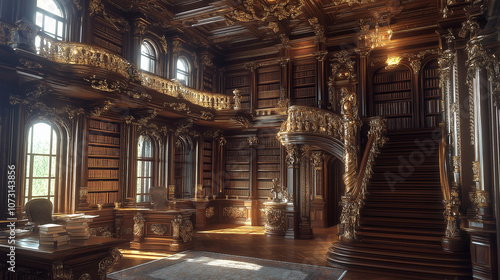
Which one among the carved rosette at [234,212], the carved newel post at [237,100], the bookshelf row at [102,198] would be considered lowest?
the carved rosette at [234,212]

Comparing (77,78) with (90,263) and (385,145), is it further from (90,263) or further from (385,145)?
(385,145)

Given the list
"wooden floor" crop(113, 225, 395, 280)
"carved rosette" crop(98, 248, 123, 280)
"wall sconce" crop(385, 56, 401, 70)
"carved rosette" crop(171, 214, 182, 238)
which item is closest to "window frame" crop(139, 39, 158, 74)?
"carved rosette" crop(171, 214, 182, 238)

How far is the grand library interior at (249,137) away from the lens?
493cm

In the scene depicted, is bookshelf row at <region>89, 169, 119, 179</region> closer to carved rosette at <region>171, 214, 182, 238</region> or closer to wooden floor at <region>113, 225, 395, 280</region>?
wooden floor at <region>113, 225, 395, 280</region>

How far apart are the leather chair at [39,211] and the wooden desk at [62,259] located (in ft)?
1.50

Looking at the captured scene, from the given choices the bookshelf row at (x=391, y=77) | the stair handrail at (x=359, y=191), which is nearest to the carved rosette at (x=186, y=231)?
the stair handrail at (x=359, y=191)

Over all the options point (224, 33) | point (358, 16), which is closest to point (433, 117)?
point (358, 16)

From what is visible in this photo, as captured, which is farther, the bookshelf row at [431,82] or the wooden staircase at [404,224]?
the bookshelf row at [431,82]

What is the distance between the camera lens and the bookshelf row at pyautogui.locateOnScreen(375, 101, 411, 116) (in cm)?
1040

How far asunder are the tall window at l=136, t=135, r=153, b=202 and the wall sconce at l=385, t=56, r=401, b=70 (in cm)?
732

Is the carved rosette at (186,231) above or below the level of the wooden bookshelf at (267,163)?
below

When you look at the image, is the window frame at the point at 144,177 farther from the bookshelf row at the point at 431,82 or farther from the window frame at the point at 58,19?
the bookshelf row at the point at 431,82

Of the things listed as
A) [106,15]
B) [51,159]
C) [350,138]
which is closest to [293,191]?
[350,138]

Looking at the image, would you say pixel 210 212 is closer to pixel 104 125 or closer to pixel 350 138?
pixel 104 125
